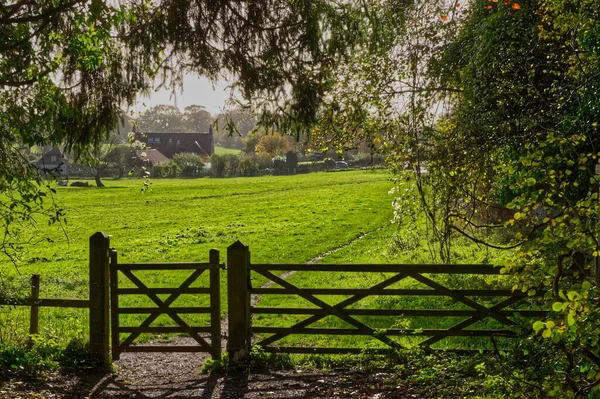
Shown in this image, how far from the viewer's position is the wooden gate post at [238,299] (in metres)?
9.78

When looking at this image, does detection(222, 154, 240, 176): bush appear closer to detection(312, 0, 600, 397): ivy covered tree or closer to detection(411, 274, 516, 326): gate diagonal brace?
detection(312, 0, 600, 397): ivy covered tree

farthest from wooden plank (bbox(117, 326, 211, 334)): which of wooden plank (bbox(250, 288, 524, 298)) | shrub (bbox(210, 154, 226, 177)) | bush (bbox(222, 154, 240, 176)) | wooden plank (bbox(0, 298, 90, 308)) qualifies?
bush (bbox(222, 154, 240, 176))

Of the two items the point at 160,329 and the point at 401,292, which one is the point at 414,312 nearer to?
the point at 401,292

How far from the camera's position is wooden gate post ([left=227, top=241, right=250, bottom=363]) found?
9.78 metres

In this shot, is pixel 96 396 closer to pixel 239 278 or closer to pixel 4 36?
pixel 239 278

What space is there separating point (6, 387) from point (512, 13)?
10.1 metres

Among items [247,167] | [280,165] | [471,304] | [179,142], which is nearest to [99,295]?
[471,304]

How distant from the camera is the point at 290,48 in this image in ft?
31.9

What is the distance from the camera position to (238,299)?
986 centimetres

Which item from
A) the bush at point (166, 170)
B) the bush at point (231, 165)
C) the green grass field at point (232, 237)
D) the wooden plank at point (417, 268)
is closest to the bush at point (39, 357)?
the green grass field at point (232, 237)

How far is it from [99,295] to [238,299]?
213cm

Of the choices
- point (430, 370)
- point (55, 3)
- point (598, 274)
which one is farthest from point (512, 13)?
point (55, 3)

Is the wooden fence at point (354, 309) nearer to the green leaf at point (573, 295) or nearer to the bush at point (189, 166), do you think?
the green leaf at point (573, 295)

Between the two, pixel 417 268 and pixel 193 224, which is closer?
pixel 417 268
